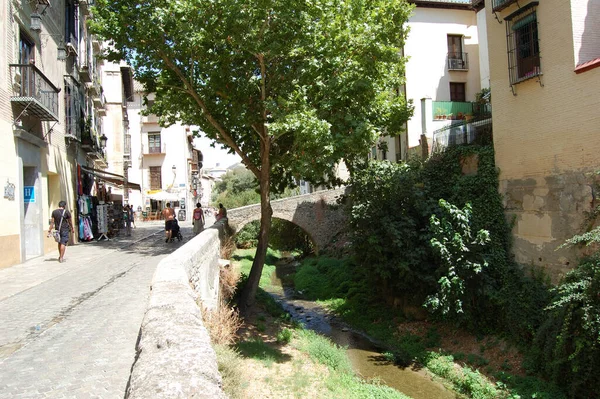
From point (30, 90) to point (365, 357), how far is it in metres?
11.4

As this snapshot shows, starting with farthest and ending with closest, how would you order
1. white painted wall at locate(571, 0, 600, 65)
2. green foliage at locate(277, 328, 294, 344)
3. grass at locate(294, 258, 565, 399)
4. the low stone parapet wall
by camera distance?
green foliage at locate(277, 328, 294, 344), white painted wall at locate(571, 0, 600, 65), grass at locate(294, 258, 565, 399), the low stone parapet wall

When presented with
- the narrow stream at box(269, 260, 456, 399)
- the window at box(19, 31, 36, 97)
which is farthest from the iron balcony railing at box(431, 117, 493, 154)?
the window at box(19, 31, 36, 97)

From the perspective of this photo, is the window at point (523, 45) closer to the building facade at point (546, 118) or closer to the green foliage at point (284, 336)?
the building facade at point (546, 118)

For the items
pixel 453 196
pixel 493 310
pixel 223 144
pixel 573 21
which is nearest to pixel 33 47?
pixel 223 144

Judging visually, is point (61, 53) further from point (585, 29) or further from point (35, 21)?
point (585, 29)

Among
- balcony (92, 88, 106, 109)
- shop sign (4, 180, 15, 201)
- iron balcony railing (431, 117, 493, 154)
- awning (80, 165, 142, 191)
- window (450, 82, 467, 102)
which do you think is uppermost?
balcony (92, 88, 106, 109)

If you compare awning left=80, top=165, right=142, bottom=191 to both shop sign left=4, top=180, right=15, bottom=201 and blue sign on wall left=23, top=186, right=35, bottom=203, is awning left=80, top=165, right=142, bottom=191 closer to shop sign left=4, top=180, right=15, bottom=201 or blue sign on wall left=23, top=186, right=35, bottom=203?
blue sign on wall left=23, top=186, right=35, bottom=203

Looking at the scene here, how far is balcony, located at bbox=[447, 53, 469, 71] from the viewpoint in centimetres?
2172

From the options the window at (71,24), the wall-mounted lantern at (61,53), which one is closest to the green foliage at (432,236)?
the wall-mounted lantern at (61,53)

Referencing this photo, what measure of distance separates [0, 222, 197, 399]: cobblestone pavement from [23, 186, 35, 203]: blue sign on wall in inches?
80.3

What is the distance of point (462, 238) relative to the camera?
12570mm

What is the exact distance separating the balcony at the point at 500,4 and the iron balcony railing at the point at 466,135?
332cm

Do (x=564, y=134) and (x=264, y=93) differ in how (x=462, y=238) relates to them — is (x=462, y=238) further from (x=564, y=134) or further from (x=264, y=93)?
(x=264, y=93)

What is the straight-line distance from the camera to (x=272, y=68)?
1239cm
